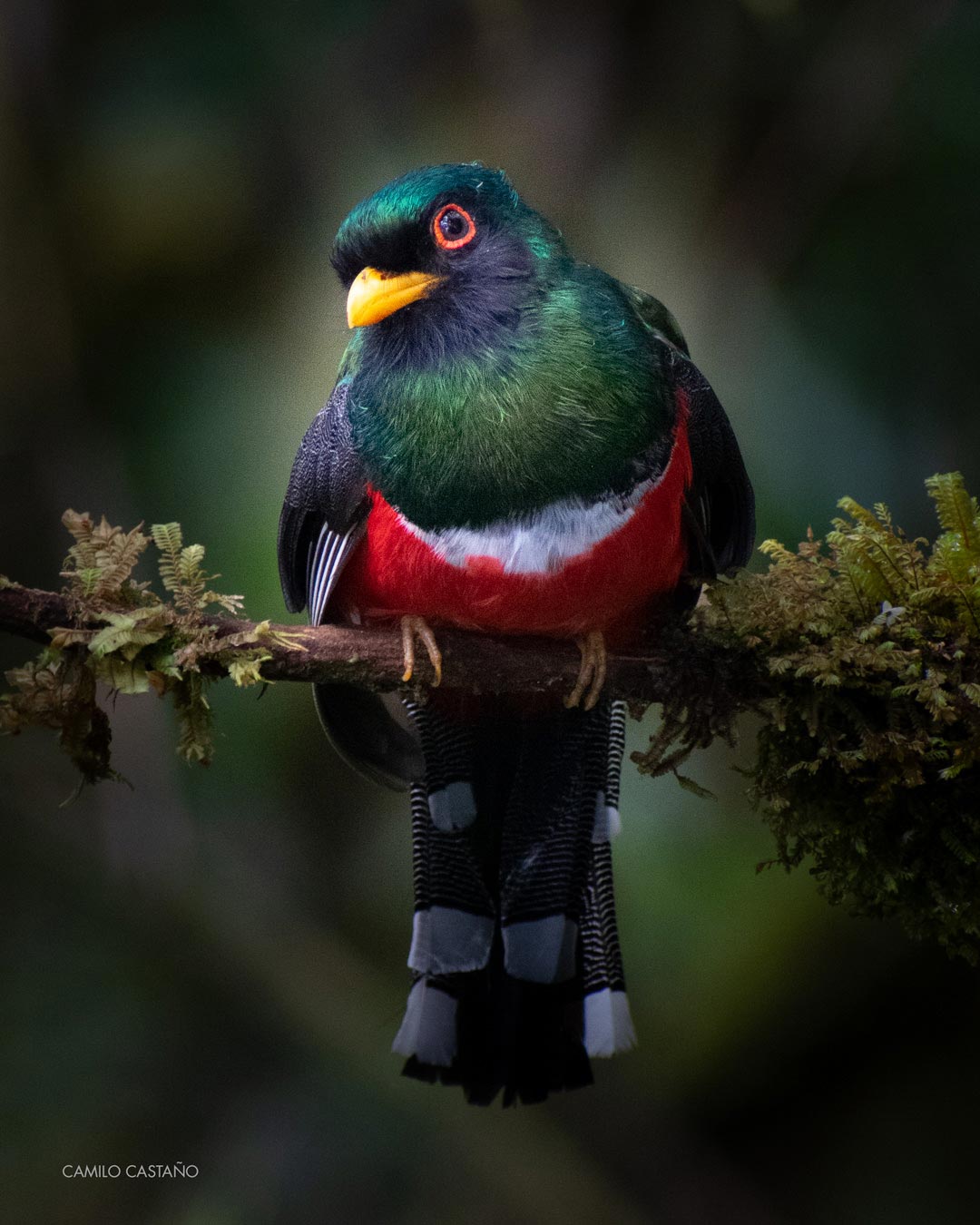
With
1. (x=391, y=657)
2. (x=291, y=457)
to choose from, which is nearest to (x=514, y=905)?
(x=391, y=657)

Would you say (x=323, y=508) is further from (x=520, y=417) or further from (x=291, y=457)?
(x=291, y=457)

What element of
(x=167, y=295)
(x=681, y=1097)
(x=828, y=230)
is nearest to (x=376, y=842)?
(x=681, y=1097)

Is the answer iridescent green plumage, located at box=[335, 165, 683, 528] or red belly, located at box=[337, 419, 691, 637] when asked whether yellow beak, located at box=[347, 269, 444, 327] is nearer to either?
iridescent green plumage, located at box=[335, 165, 683, 528]

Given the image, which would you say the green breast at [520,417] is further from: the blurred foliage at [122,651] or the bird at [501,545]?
the blurred foliage at [122,651]

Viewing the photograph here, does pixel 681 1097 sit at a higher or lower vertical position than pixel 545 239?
lower

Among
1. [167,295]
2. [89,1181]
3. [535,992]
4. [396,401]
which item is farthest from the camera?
[167,295]

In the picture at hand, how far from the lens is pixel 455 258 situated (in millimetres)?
2023

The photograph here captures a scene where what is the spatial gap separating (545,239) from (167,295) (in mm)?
1495

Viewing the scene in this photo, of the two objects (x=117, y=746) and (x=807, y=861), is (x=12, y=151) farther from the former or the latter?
(x=807, y=861)

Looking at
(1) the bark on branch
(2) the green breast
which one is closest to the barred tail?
(1) the bark on branch

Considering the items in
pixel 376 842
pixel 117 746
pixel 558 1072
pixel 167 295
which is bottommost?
pixel 558 1072

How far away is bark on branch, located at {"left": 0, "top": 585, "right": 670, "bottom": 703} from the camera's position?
67.3 inches

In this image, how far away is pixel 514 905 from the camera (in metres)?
2.16

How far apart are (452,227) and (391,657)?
70cm
